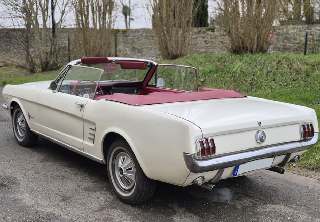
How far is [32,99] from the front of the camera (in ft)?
16.9

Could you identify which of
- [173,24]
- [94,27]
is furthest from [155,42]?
[94,27]

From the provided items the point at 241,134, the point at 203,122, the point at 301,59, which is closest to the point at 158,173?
the point at 203,122

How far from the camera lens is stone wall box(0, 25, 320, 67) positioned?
1586 centimetres

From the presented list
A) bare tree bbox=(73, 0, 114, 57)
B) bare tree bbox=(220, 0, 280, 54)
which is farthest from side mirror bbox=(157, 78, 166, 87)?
bare tree bbox=(73, 0, 114, 57)

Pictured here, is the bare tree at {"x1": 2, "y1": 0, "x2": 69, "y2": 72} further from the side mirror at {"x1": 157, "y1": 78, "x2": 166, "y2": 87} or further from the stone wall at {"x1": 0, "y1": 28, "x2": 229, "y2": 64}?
the side mirror at {"x1": 157, "y1": 78, "x2": 166, "y2": 87}

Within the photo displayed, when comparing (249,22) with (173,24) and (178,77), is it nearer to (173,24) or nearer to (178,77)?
(173,24)

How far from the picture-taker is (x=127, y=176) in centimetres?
363

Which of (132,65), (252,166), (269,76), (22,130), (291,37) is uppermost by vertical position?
(291,37)

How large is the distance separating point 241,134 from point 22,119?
367 cm

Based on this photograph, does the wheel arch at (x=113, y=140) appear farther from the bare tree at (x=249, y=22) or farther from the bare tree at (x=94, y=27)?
the bare tree at (x=94, y=27)

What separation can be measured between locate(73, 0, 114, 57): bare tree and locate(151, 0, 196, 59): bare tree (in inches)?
113

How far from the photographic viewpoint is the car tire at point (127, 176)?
3.44 metres

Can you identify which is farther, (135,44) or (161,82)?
(135,44)

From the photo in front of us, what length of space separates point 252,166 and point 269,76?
602 centimetres
